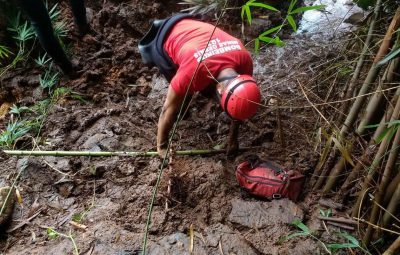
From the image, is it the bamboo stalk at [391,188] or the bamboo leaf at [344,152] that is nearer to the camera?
the bamboo stalk at [391,188]

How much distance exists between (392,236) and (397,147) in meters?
0.55

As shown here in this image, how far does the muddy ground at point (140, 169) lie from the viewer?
6.73 feet

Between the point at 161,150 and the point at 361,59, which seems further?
the point at 161,150

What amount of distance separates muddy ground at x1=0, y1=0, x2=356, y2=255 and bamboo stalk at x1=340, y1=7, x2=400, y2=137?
0.52 metres

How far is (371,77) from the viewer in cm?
185

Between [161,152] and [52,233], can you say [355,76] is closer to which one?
[161,152]

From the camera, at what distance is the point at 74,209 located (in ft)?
7.42

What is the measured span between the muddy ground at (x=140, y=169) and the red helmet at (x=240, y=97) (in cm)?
50

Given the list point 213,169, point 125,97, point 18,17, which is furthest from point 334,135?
point 18,17

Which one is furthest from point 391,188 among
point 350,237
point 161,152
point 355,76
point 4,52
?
point 4,52

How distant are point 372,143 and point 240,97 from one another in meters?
0.77

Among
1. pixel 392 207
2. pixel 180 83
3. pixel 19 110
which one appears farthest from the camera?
pixel 19 110

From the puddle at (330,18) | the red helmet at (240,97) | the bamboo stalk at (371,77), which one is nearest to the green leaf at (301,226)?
the bamboo stalk at (371,77)

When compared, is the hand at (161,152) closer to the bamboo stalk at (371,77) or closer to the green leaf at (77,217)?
the green leaf at (77,217)
